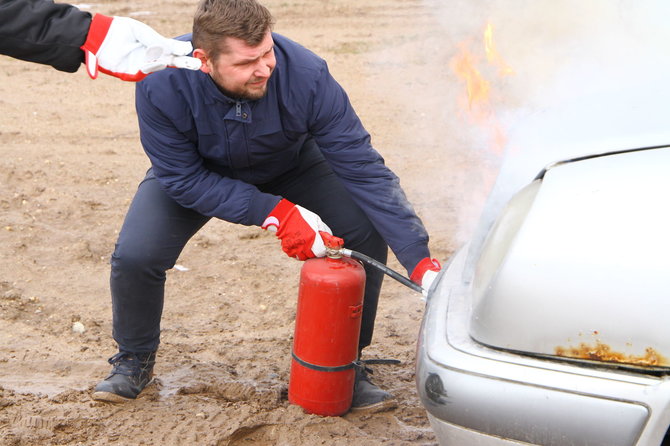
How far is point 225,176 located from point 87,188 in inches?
116

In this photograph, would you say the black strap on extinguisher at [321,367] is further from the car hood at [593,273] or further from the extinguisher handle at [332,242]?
the car hood at [593,273]

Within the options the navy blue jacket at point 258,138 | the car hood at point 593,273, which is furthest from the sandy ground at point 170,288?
the car hood at point 593,273

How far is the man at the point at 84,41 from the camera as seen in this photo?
303cm

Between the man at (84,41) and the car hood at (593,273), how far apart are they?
1486 mm

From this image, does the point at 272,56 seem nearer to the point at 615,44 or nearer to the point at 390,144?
the point at 390,144

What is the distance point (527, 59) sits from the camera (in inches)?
397

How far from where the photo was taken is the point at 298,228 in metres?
3.48

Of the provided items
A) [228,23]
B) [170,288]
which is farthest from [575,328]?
[170,288]

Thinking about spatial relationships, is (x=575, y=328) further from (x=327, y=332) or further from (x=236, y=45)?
(x=236, y=45)

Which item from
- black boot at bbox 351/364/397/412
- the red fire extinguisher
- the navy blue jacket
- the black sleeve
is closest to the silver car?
the red fire extinguisher

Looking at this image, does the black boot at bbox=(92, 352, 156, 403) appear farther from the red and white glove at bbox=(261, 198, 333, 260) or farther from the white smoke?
the white smoke

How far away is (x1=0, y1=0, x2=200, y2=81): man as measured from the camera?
3027mm

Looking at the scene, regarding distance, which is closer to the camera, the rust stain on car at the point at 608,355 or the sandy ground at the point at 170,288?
the rust stain on car at the point at 608,355

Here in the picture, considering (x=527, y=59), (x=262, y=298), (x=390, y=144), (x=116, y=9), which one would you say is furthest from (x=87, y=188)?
(x=116, y=9)
